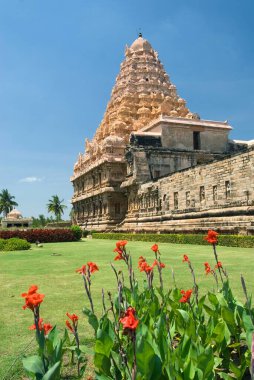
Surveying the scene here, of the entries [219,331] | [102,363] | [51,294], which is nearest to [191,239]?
[51,294]

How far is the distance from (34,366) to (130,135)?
32058 mm

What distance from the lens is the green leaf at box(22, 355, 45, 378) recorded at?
2367 millimetres

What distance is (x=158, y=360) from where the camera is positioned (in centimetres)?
237

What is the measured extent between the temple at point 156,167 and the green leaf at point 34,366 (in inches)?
662

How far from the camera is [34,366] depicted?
2.40 m

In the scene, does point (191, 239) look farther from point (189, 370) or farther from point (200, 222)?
point (189, 370)

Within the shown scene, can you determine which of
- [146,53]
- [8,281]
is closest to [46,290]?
[8,281]

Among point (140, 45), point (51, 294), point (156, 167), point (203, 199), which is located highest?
point (140, 45)

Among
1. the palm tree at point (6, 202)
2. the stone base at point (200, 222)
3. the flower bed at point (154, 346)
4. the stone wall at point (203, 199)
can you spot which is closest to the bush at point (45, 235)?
the stone base at point (200, 222)

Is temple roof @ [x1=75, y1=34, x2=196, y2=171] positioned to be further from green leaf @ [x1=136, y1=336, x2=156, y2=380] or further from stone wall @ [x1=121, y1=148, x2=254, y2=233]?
green leaf @ [x1=136, y1=336, x2=156, y2=380]

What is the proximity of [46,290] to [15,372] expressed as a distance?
383 centimetres

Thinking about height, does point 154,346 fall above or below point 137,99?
below

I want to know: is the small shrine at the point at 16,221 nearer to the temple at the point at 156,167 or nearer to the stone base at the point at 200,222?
the temple at the point at 156,167

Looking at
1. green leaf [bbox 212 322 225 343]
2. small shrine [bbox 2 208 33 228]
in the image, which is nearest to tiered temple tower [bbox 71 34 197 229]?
small shrine [bbox 2 208 33 228]
